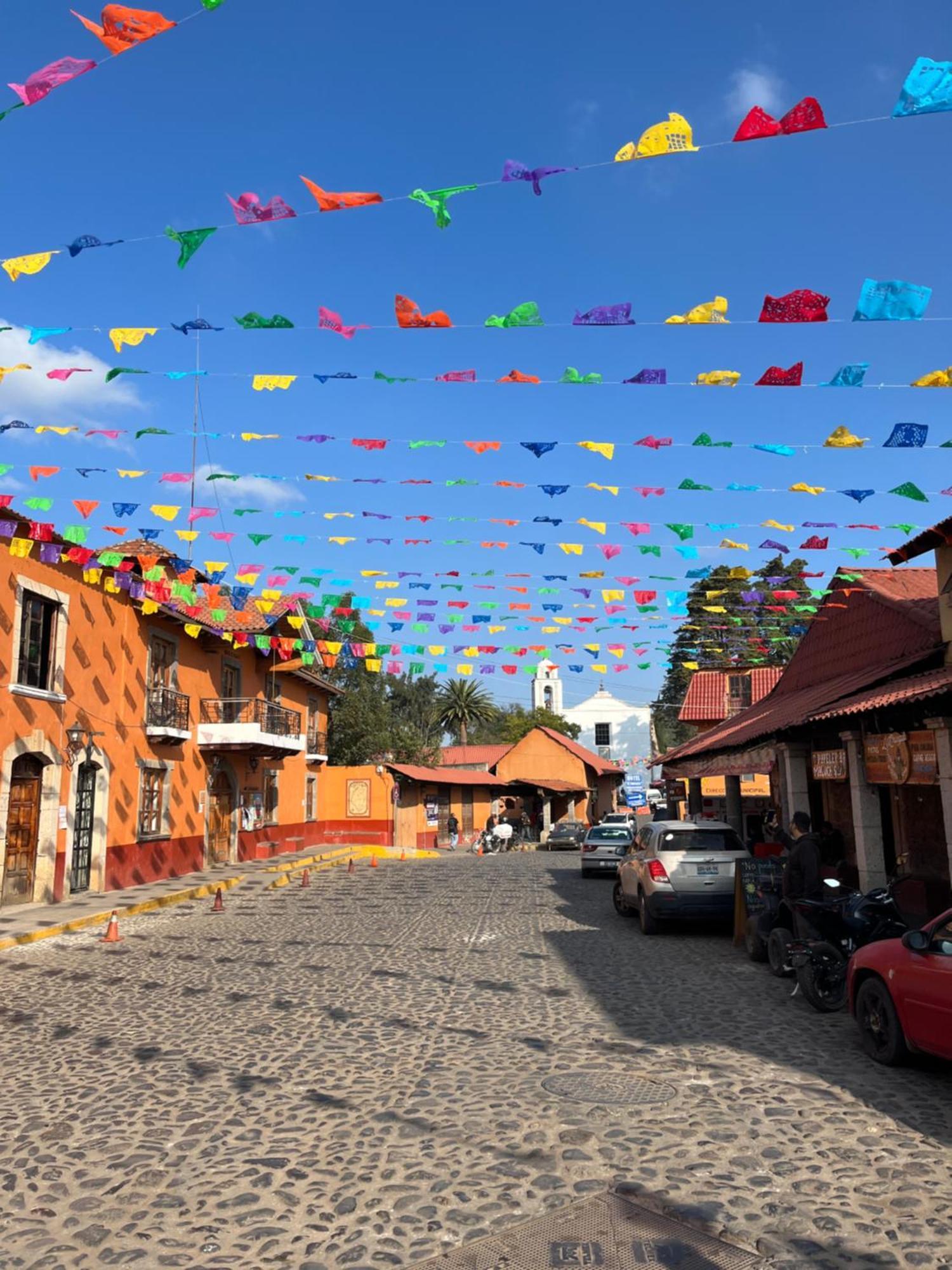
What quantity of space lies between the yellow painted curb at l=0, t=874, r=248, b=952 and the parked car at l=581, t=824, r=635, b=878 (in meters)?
9.19

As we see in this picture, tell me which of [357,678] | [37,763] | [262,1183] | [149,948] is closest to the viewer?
[262,1183]

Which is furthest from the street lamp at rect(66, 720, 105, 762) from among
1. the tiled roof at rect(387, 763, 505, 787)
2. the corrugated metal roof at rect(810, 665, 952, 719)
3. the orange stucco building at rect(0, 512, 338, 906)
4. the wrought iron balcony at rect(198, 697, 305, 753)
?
the tiled roof at rect(387, 763, 505, 787)

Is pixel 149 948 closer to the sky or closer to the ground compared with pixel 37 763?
closer to the ground

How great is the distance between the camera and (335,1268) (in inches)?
151

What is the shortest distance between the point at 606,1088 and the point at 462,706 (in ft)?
237

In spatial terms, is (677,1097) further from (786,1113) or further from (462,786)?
(462,786)

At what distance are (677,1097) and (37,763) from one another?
15.4 m

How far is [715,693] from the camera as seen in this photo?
41156mm

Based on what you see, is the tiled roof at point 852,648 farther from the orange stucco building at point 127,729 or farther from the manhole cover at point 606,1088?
the orange stucco building at point 127,729

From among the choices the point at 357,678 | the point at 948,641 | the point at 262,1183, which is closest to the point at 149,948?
the point at 262,1183

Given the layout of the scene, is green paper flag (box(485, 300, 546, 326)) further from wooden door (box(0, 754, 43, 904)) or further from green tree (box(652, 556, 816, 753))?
wooden door (box(0, 754, 43, 904))

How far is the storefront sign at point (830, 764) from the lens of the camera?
15.1 meters

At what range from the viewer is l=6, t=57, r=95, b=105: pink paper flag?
21.0 ft

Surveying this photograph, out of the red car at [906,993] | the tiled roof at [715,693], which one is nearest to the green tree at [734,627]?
the tiled roof at [715,693]
